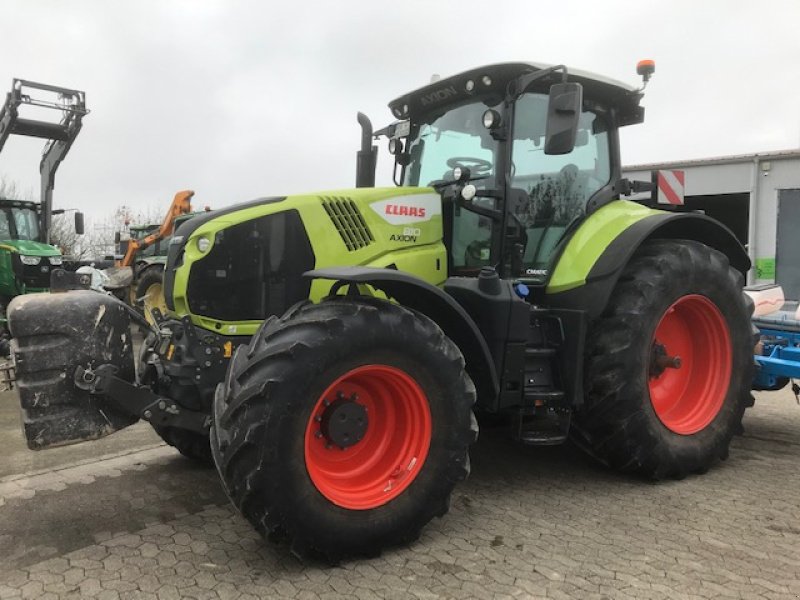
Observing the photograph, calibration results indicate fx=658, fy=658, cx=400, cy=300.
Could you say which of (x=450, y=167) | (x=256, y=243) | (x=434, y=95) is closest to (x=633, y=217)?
(x=450, y=167)

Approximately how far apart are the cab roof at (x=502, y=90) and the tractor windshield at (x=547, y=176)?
14 cm

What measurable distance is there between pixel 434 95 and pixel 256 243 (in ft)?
5.34

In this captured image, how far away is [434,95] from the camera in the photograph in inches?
165

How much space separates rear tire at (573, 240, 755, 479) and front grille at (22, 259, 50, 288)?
10.3 m

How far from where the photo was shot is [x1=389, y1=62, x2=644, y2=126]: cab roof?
12.6 feet

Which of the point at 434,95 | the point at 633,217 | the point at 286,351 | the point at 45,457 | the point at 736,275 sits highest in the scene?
the point at 434,95

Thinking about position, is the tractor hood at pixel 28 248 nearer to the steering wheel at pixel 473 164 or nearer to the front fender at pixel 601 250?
the steering wheel at pixel 473 164

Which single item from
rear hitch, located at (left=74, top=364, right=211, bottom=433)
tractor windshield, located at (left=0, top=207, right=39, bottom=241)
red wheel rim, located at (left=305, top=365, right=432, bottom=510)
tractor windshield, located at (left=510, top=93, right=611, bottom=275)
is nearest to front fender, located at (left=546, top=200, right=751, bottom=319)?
tractor windshield, located at (left=510, top=93, right=611, bottom=275)

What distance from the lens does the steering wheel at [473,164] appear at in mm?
3965

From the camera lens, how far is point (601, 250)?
12.8ft

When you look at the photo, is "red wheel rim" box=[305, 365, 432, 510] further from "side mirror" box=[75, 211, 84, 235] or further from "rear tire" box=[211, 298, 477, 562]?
→ "side mirror" box=[75, 211, 84, 235]

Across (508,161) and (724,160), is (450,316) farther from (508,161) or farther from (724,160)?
(724,160)

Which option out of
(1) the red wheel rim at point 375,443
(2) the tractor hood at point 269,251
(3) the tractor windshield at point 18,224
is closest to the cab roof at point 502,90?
(2) the tractor hood at point 269,251

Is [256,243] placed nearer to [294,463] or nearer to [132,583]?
[294,463]
